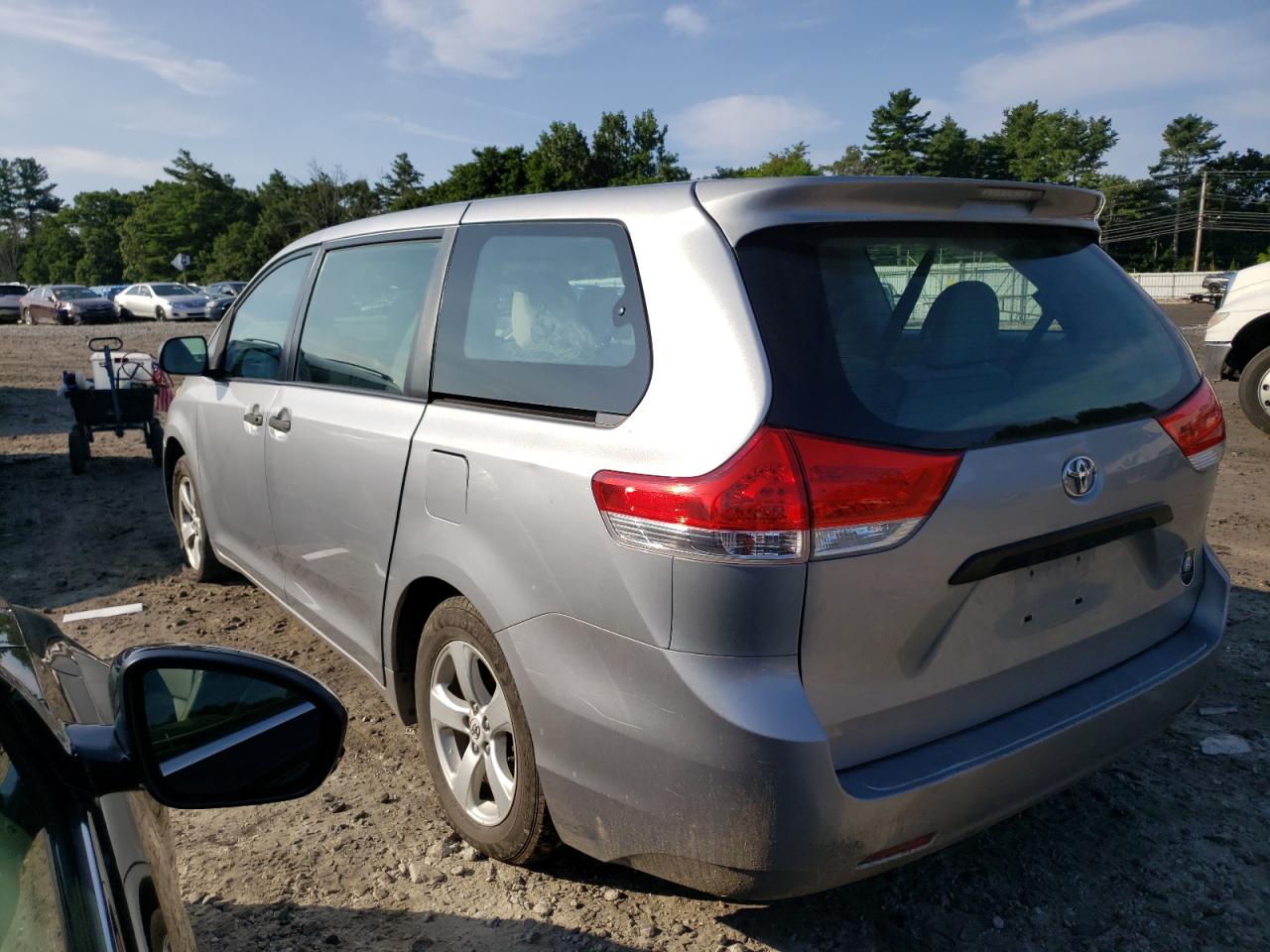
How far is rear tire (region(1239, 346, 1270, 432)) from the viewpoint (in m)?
8.59

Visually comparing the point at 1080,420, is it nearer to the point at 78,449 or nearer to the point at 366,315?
the point at 366,315

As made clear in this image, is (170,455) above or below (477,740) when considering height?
above

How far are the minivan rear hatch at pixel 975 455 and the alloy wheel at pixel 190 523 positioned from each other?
13.3 ft

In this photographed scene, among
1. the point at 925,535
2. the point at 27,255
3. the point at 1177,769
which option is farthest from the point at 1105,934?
the point at 27,255

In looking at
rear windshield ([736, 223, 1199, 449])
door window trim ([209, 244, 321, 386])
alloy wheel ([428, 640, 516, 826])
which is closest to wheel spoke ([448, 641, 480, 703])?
alloy wheel ([428, 640, 516, 826])

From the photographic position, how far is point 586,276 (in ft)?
8.43

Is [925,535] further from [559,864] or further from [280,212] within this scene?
[280,212]

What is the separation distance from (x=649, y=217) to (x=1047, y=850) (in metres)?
2.12

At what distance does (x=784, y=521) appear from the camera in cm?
196

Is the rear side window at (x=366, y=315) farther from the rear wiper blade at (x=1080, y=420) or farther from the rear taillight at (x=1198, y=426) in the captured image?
the rear taillight at (x=1198, y=426)

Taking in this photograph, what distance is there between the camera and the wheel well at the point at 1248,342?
8828mm

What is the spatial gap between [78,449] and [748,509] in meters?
8.22

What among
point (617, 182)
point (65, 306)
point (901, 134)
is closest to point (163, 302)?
point (65, 306)

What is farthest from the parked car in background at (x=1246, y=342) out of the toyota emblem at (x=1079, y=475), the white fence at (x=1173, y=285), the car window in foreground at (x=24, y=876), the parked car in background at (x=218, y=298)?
the white fence at (x=1173, y=285)
